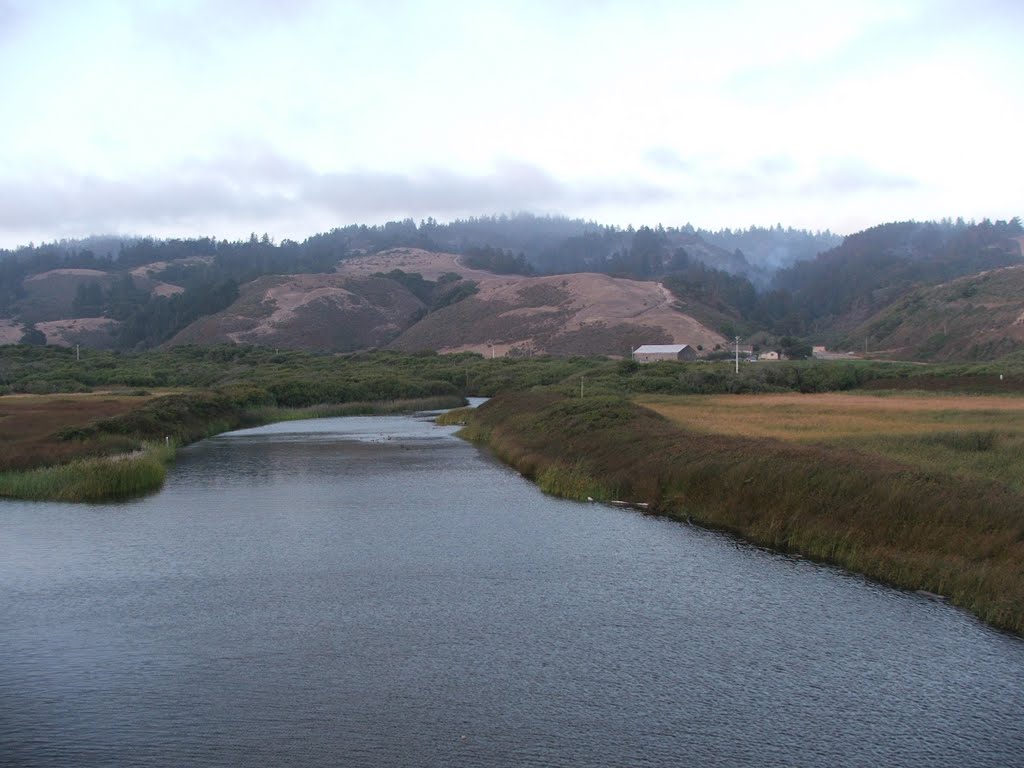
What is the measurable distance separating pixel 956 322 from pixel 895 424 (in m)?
100

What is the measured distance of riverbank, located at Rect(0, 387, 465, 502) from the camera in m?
35.4

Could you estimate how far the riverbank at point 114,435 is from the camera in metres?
35.4

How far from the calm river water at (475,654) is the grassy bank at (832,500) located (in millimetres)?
826

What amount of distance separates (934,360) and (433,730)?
12253 centimetres

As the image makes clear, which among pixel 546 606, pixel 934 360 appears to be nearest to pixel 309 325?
pixel 934 360

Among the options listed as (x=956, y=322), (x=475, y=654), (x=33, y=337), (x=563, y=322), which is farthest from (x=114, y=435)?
(x=33, y=337)

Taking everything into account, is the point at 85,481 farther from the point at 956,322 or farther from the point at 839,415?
the point at 956,322

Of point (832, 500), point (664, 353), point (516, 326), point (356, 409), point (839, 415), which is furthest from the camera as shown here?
point (516, 326)

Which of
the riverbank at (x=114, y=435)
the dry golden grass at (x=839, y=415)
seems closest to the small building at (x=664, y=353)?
the riverbank at (x=114, y=435)

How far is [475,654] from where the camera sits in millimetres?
17281

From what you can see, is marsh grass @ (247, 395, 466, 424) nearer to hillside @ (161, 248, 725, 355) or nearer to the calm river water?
the calm river water

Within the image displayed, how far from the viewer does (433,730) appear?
1419 cm

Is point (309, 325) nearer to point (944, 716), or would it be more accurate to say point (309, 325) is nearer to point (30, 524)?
point (30, 524)

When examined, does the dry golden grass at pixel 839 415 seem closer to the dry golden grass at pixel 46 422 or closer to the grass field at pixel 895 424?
the grass field at pixel 895 424
